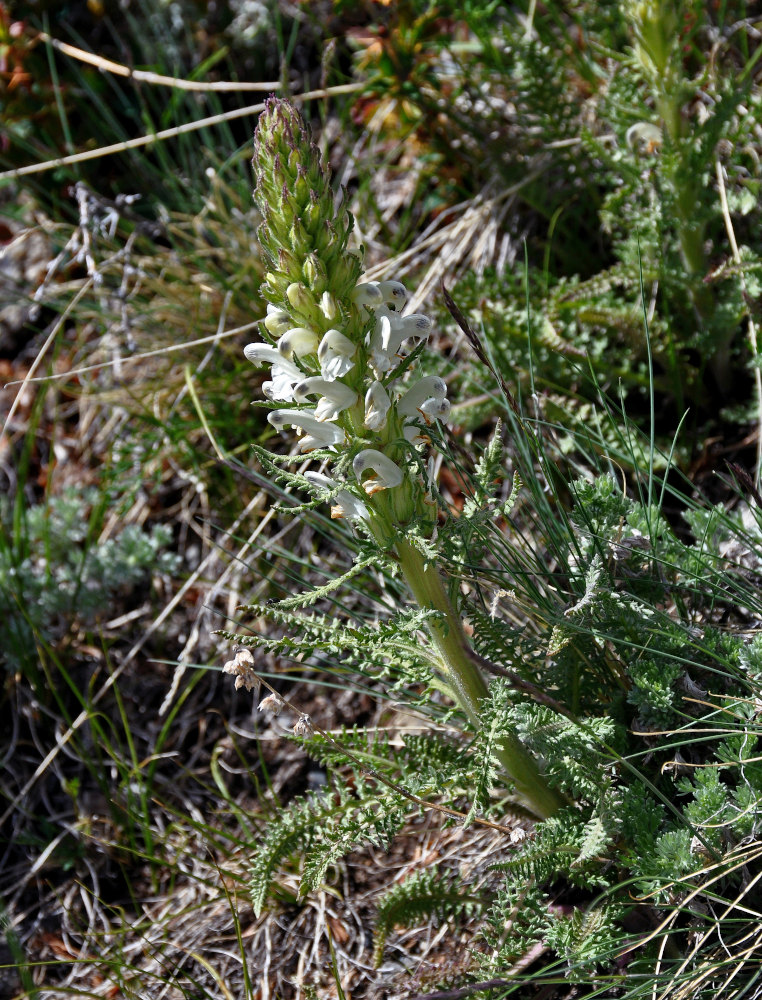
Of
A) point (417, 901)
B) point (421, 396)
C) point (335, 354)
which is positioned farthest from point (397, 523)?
point (417, 901)

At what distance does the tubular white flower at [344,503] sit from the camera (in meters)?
1.61

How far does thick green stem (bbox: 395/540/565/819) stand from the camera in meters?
1.63

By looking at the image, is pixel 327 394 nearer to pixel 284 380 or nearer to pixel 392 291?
pixel 284 380

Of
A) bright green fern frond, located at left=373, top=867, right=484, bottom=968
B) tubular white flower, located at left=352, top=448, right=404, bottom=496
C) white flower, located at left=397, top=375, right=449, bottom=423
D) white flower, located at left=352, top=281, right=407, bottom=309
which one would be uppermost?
white flower, located at left=352, top=281, right=407, bottom=309

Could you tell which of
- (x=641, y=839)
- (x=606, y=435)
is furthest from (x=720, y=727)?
(x=606, y=435)

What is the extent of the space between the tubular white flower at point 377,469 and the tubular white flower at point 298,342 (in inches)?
7.9

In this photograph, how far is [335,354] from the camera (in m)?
1.44

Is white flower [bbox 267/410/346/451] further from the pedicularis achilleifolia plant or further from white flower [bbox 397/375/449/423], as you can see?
white flower [bbox 397/375/449/423]

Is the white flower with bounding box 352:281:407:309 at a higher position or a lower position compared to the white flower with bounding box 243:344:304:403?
higher

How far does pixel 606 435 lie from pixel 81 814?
6.77ft

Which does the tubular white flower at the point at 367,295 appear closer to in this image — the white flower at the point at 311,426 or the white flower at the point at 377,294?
the white flower at the point at 377,294

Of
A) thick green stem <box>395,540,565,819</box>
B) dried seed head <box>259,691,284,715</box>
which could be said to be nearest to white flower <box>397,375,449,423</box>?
thick green stem <box>395,540,565,819</box>

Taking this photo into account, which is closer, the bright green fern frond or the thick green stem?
the thick green stem

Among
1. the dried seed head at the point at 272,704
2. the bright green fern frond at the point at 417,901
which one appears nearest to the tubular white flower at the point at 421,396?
the dried seed head at the point at 272,704
